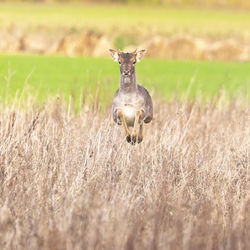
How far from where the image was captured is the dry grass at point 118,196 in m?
3.93

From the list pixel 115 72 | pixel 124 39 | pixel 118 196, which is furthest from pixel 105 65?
pixel 124 39

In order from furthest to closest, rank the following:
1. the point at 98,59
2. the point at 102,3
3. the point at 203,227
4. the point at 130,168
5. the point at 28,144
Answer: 1. the point at 102,3
2. the point at 98,59
3. the point at 28,144
4. the point at 130,168
5. the point at 203,227

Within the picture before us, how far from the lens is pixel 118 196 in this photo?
14.5ft

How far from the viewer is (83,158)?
5.14 metres

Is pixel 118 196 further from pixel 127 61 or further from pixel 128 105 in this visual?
pixel 127 61

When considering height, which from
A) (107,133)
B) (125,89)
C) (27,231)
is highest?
(125,89)

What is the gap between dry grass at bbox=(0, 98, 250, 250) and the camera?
3926 mm

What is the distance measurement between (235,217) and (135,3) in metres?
71.3

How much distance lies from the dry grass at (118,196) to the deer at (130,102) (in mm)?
483

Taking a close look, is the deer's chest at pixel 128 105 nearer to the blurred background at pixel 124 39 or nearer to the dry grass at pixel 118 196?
the blurred background at pixel 124 39

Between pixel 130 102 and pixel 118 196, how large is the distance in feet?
2.54

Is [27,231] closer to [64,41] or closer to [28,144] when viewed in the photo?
[28,144]

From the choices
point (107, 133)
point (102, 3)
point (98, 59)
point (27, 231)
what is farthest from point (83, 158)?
point (102, 3)

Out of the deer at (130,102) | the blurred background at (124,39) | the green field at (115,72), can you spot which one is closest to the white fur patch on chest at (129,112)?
the deer at (130,102)
